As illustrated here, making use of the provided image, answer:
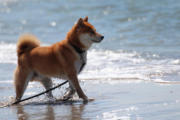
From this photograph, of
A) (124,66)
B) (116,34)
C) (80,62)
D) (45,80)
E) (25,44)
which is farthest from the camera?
(116,34)

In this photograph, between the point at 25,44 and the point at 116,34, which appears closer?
the point at 25,44

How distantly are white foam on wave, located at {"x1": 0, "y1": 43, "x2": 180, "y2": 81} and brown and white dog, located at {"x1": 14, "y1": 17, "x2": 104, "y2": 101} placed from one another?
56.6 inches

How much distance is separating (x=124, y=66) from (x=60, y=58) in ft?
8.38

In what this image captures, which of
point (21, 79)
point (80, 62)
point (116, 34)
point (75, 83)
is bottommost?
point (75, 83)

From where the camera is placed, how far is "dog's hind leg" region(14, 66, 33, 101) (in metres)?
6.00

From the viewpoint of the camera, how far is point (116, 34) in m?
12.5

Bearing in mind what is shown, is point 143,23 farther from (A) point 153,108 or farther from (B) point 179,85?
(A) point 153,108

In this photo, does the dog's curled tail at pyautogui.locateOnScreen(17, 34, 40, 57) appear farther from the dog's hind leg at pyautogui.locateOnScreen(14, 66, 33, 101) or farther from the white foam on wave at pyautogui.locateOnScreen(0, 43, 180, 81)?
the white foam on wave at pyautogui.locateOnScreen(0, 43, 180, 81)

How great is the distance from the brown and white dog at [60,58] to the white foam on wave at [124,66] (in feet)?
4.71

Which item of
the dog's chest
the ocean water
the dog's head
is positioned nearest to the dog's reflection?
the dog's chest

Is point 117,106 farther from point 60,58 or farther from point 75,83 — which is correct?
point 60,58


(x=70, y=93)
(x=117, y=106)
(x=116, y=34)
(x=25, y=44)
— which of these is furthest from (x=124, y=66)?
(x=116, y=34)

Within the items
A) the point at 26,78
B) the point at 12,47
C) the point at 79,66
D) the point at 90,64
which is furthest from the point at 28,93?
the point at 12,47

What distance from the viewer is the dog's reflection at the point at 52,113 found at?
4913 mm
